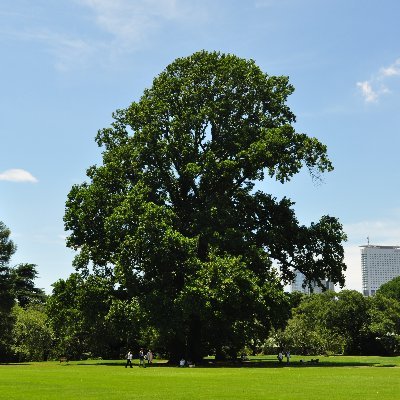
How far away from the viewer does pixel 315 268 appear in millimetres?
51906

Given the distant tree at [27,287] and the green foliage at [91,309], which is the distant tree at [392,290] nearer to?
the distant tree at [27,287]

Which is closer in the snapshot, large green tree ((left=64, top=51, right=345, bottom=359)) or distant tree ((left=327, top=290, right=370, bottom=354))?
large green tree ((left=64, top=51, right=345, bottom=359))

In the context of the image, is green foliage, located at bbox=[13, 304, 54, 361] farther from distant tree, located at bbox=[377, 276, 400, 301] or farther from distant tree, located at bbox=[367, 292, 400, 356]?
distant tree, located at bbox=[377, 276, 400, 301]

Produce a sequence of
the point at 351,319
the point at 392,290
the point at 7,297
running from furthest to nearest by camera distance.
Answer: the point at 392,290
the point at 351,319
the point at 7,297

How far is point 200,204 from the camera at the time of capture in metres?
51.3

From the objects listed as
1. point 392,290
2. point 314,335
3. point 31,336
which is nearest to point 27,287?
point 31,336

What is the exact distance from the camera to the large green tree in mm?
45500

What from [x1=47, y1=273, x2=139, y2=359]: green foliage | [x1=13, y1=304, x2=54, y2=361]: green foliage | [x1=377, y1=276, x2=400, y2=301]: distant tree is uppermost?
[x1=377, y1=276, x2=400, y2=301]: distant tree

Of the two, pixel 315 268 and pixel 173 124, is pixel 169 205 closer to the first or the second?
pixel 173 124

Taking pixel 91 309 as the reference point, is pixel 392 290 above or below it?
above

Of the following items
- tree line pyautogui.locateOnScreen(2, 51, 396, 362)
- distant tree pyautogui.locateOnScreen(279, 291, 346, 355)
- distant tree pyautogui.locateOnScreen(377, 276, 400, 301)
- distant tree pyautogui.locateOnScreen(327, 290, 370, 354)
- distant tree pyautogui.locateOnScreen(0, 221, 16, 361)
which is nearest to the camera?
tree line pyautogui.locateOnScreen(2, 51, 396, 362)

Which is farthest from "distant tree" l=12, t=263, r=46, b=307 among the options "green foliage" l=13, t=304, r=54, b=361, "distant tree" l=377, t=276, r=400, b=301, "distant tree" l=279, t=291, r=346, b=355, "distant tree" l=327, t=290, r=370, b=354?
"distant tree" l=377, t=276, r=400, b=301

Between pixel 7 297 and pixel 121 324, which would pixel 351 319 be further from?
pixel 121 324

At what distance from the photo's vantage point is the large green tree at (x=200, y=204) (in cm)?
4550
